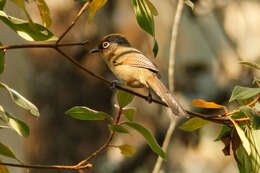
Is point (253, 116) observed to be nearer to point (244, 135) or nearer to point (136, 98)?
point (244, 135)

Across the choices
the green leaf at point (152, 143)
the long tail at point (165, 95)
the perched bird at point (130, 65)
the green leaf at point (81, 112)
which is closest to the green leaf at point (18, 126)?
the green leaf at point (81, 112)

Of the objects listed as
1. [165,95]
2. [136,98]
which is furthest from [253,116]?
[136,98]

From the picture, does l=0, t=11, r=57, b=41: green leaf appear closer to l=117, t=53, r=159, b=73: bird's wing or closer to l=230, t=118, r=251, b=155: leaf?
l=230, t=118, r=251, b=155: leaf

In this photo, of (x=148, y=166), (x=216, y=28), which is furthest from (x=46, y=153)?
(x=216, y=28)

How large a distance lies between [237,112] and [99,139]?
9.31 ft

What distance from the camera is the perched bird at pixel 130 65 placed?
56.8 inches

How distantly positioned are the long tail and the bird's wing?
0.14 ft

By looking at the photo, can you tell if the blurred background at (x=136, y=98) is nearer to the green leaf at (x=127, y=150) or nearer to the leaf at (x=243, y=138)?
the green leaf at (x=127, y=150)

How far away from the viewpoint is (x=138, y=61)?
153 centimetres

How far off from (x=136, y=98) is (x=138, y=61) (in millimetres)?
3386

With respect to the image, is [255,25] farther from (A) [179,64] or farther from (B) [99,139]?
(B) [99,139]

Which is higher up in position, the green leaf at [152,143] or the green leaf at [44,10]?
the green leaf at [44,10]

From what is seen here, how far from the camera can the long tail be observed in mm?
1081

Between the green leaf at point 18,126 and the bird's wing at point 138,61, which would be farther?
the bird's wing at point 138,61
